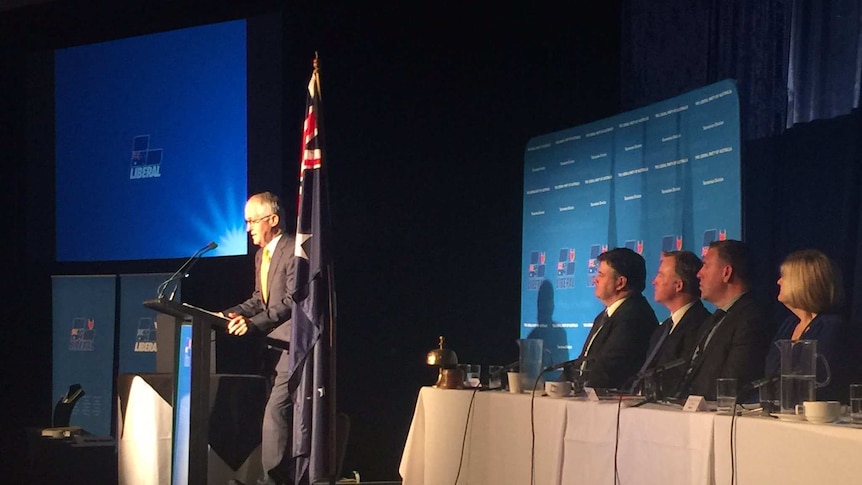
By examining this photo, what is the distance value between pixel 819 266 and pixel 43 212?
5.67 metres

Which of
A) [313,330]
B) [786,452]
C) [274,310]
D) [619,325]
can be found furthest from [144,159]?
[786,452]

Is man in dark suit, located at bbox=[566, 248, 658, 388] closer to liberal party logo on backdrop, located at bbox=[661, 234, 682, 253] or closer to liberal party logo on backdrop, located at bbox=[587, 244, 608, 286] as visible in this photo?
liberal party logo on backdrop, located at bbox=[661, 234, 682, 253]

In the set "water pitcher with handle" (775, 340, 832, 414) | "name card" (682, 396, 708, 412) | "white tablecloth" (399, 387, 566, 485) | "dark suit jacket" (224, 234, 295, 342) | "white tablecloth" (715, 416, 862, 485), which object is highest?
"dark suit jacket" (224, 234, 295, 342)

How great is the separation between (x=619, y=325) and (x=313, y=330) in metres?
1.52

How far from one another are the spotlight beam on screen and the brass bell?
6.28 feet

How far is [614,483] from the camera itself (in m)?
Answer: 3.36

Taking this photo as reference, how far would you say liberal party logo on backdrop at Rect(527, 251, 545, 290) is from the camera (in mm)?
6188

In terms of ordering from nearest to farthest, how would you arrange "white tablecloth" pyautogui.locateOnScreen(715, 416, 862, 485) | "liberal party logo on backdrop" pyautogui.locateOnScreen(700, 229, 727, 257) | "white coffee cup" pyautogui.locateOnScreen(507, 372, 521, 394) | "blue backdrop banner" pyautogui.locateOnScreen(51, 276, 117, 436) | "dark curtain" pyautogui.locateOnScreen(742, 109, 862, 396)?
"white tablecloth" pyautogui.locateOnScreen(715, 416, 862, 485) → "white coffee cup" pyautogui.locateOnScreen(507, 372, 521, 394) → "liberal party logo on backdrop" pyautogui.locateOnScreen(700, 229, 727, 257) → "dark curtain" pyautogui.locateOnScreen(742, 109, 862, 396) → "blue backdrop banner" pyautogui.locateOnScreen(51, 276, 117, 436)

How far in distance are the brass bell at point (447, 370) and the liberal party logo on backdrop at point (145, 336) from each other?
262 cm

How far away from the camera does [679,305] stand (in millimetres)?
4328

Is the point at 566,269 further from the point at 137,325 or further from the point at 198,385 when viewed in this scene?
the point at 137,325

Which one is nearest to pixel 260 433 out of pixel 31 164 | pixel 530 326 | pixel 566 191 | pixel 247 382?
pixel 247 382

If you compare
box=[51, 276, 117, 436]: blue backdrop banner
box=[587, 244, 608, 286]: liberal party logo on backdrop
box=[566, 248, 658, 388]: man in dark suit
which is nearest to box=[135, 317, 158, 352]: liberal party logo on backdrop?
box=[51, 276, 117, 436]: blue backdrop banner

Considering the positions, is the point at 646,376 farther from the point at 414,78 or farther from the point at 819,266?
the point at 414,78
